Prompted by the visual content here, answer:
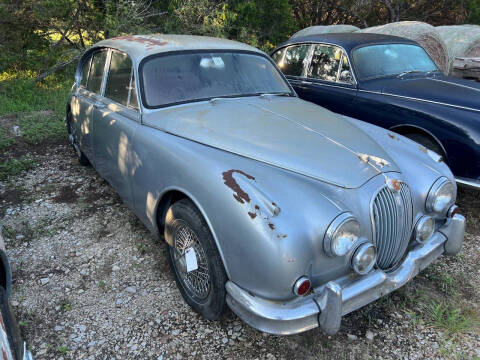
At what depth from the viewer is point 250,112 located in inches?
115

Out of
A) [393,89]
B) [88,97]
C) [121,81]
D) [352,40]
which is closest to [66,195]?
[88,97]

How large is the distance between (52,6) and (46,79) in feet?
6.18

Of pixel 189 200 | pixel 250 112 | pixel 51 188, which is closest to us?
pixel 189 200

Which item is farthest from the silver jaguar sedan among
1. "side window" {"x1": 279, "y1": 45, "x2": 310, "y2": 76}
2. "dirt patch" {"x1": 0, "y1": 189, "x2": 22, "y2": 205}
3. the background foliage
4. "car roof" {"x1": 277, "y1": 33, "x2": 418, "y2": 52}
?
the background foliage

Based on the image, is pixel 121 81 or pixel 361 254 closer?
pixel 361 254

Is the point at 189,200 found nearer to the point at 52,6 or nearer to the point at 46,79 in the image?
the point at 52,6

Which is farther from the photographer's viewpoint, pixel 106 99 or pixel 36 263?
pixel 106 99

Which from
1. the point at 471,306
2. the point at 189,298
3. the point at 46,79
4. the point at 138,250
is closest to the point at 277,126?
the point at 189,298

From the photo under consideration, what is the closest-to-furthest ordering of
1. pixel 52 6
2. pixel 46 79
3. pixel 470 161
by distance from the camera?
1. pixel 470 161
2. pixel 52 6
3. pixel 46 79

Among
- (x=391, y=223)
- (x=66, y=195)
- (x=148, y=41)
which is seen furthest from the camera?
(x=66, y=195)

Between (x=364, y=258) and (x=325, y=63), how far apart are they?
11.9 feet

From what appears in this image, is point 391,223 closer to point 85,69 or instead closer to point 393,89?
point 393,89

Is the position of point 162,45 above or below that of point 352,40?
below

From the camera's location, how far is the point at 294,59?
5.43 m
